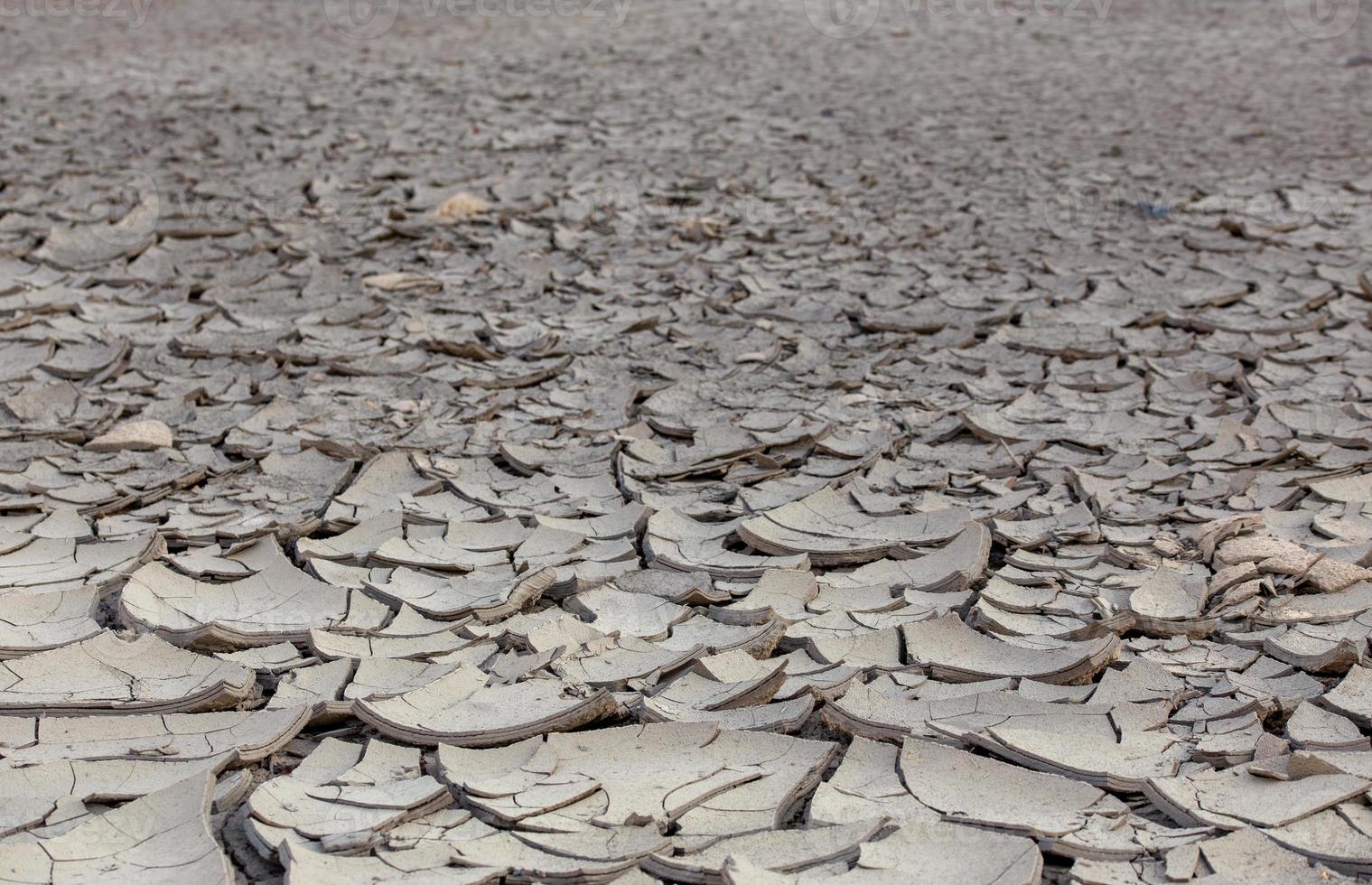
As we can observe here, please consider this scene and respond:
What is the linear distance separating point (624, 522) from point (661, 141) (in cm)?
303

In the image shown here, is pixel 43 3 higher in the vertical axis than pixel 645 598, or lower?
higher

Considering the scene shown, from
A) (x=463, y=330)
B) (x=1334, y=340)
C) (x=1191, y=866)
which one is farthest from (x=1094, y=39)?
(x=1191, y=866)

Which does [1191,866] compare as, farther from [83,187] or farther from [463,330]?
[83,187]

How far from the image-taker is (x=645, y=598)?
180 cm

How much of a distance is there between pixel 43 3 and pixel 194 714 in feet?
26.5

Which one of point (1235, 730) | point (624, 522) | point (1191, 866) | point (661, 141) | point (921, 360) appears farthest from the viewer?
point (661, 141)

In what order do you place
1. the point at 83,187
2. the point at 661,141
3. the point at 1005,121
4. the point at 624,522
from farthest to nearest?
1. the point at 1005,121
2. the point at 661,141
3. the point at 83,187
4. the point at 624,522

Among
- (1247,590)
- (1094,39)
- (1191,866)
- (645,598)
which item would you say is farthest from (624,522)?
(1094,39)

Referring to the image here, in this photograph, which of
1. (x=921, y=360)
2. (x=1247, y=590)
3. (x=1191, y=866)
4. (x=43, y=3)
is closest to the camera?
(x=1191, y=866)

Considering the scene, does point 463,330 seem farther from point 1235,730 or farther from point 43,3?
point 43,3

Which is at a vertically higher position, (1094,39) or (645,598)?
(1094,39)

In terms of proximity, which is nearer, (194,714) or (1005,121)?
(194,714)

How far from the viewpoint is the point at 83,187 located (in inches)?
155

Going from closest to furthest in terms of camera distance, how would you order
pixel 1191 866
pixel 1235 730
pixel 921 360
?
pixel 1191 866, pixel 1235 730, pixel 921 360
